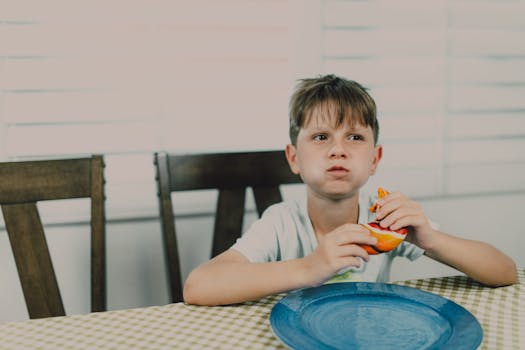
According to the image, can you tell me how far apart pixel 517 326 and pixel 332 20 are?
1188 mm

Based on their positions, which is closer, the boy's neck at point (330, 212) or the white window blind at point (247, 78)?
the boy's neck at point (330, 212)

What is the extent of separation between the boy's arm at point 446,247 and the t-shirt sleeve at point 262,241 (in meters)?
0.28

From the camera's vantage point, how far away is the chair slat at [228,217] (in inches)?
54.6

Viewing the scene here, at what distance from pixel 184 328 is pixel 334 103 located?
21.5 inches

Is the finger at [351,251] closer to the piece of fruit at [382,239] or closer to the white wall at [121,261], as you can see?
the piece of fruit at [382,239]

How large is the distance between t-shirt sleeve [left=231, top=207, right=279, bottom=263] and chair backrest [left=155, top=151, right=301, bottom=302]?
0.22 metres

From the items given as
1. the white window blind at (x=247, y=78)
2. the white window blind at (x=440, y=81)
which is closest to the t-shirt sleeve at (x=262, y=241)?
the white window blind at (x=247, y=78)

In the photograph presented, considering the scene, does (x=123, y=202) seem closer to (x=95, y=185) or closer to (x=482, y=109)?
(x=95, y=185)

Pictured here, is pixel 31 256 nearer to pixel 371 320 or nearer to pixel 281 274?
pixel 281 274

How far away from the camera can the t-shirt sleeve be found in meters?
1.04

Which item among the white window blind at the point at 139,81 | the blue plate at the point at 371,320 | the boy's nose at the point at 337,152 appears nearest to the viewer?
the blue plate at the point at 371,320

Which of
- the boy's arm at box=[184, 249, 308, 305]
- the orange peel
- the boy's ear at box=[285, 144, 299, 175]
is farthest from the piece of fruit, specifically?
the boy's ear at box=[285, 144, 299, 175]

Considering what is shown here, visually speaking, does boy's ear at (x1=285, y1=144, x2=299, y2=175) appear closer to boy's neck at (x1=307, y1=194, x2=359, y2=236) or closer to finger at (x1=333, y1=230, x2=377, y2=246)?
boy's neck at (x1=307, y1=194, x2=359, y2=236)

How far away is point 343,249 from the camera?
80 cm
